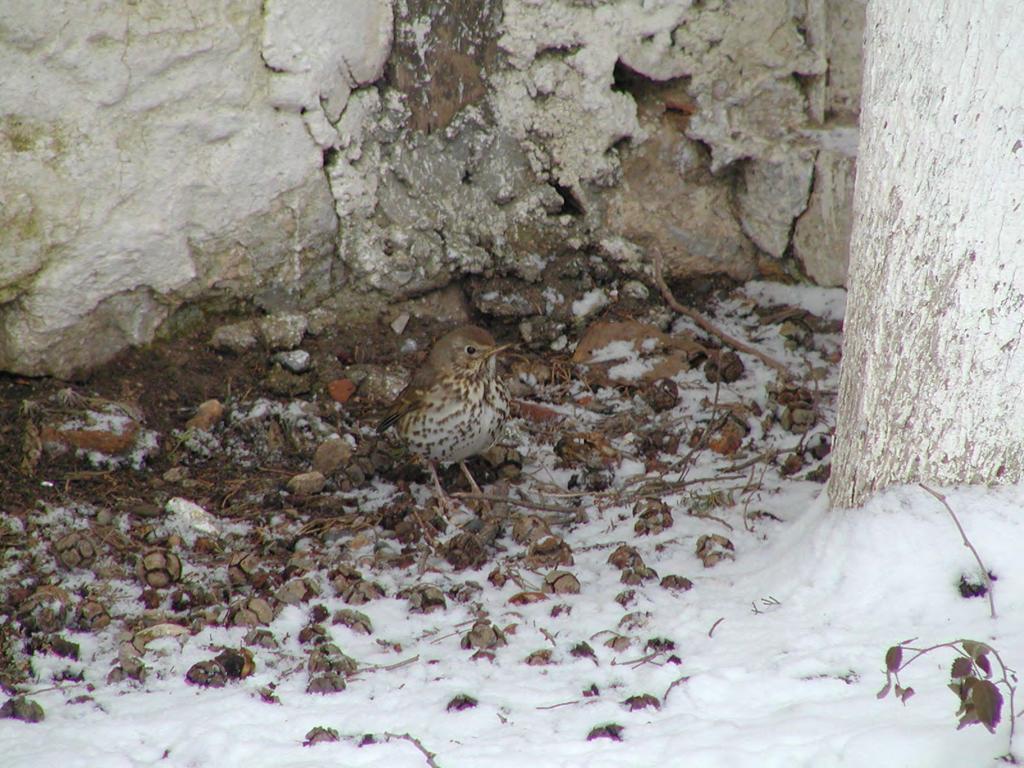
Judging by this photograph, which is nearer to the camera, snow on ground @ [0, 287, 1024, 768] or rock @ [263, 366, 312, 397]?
snow on ground @ [0, 287, 1024, 768]

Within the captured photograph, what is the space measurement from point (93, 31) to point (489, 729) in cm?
250

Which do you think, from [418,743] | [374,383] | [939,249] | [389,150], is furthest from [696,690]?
[389,150]

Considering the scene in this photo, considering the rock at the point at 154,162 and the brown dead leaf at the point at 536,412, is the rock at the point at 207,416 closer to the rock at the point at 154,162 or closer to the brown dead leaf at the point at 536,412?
the rock at the point at 154,162

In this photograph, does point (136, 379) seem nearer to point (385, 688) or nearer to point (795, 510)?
point (385, 688)

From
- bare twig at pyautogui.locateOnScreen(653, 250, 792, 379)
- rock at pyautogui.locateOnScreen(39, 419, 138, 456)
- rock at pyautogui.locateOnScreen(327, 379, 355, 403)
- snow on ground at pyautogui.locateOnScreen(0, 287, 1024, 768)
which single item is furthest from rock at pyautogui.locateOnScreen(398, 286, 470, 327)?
snow on ground at pyautogui.locateOnScreen(0, 287, 1024, 768)

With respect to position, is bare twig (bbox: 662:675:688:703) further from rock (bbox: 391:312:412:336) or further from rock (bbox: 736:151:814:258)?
rock (bbox: 736:151:814:258)

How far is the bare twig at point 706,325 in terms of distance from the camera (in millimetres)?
4551

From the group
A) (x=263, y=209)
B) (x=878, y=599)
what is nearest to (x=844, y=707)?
(x=878, y=599)

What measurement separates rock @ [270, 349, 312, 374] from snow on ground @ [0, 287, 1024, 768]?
4.41 ft

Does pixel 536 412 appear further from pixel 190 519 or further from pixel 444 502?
pixel 190 519

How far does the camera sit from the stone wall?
381 cm

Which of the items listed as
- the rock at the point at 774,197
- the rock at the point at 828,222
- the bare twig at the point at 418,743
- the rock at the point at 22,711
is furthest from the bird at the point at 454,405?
the rock at the point at 22,711

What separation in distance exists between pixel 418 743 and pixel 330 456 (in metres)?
1.86

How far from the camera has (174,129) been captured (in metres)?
3.94
